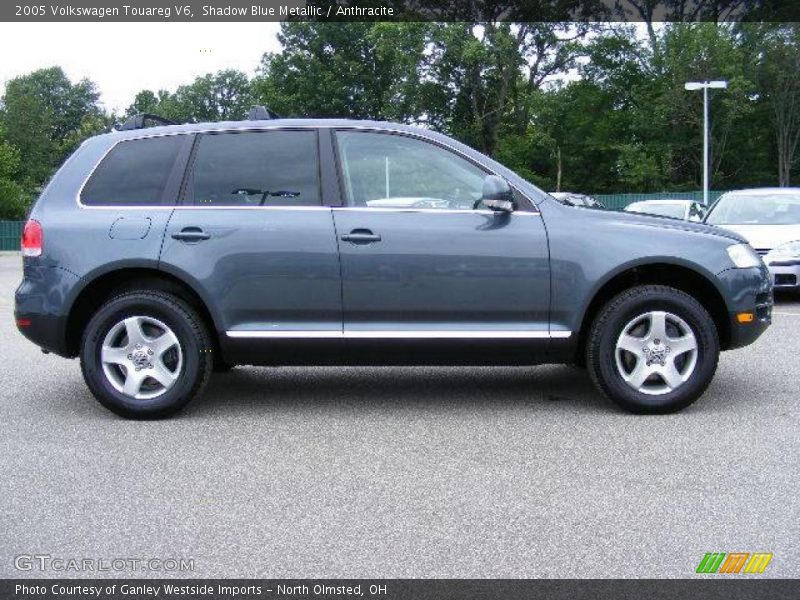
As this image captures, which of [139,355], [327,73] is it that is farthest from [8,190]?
[139,355]

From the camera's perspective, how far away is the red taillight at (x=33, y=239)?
5926mm

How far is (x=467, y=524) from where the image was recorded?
387 cm

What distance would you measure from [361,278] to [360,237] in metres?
0.24


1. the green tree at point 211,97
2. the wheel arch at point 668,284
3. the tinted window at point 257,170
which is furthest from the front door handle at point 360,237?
the green tree at point 211,97

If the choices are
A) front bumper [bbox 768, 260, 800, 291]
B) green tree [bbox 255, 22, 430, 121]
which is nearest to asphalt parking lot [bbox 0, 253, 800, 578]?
front bumper [bbox 768, 260, 800, 291]

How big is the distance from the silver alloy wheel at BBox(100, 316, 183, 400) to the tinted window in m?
0.83

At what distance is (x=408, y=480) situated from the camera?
178 inches

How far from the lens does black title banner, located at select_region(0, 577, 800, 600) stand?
10.4ft

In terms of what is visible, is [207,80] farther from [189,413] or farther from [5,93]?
[189,413]

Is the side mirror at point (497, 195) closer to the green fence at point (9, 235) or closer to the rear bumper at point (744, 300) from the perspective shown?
the rear bumper at point (744, 300)

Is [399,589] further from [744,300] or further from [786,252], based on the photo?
[786,252]

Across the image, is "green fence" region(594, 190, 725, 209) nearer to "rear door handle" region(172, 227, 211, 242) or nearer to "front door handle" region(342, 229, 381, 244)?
"front door handle" region(342, 229, 381, 244)

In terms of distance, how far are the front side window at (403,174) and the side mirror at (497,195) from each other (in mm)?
124

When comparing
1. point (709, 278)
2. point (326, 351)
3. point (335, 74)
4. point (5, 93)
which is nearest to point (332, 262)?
point (326, 351)
